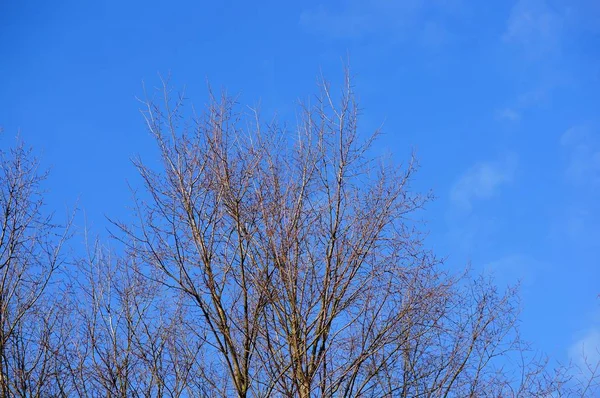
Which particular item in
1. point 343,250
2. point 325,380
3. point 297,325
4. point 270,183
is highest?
point 270,183

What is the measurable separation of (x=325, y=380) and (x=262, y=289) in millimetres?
1075

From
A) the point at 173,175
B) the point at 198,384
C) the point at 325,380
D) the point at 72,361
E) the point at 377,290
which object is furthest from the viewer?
the point at 72,361

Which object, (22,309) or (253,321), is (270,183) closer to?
(253,321)

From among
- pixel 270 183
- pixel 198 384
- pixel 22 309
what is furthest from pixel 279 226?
pixel 22 309

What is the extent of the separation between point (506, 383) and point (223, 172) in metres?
4.17

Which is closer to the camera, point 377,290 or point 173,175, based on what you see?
point 377,290

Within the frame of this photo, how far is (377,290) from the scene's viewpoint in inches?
284

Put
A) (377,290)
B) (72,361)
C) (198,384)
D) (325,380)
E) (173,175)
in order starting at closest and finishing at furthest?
(325,380), (377,290), (173,175), (198,384), (72,361)

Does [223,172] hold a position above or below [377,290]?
above

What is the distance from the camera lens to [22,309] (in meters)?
9.36

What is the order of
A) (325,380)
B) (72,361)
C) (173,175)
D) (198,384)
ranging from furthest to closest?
(72,361) → (198,384) → (173,175) → (325,380)

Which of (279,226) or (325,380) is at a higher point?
(279,226)

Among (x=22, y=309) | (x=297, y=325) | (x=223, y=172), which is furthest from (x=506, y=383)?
(x=22, y=309)

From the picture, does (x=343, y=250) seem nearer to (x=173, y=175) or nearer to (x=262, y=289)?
(x=262, y=289)
